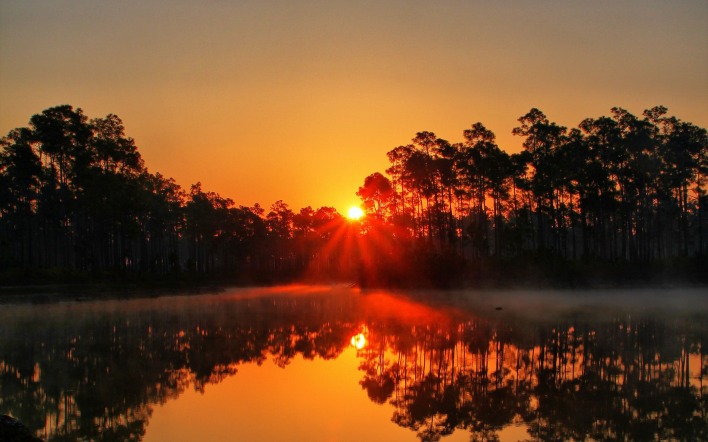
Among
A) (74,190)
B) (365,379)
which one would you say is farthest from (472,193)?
(365,379)

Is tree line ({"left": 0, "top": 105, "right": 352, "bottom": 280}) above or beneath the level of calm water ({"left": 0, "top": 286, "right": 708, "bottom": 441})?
above

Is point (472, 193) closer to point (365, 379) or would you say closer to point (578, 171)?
point (578, 171)

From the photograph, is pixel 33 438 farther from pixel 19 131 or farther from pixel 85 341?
pixel 19 131

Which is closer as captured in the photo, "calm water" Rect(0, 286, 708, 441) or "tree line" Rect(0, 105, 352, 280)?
"calm water" Rect(0, 286, 708, 441)

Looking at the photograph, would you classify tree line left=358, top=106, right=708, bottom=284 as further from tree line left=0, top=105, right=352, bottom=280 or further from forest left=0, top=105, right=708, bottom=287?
tree line left=0, top=105, right=352, bottom=280

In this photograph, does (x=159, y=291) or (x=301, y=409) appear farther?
(x=159, y=291)

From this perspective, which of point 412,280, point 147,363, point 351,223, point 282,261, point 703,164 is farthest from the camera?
point 282,261

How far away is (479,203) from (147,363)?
60.6 metres

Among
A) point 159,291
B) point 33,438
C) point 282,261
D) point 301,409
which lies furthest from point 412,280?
point 282,261

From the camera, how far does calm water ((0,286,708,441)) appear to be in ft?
38.1

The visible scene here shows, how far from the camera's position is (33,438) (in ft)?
25.9

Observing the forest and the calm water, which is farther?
the forest

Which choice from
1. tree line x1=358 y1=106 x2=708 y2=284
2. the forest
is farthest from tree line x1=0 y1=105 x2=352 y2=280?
tree line x1=358 y1=106 x2=708 y2=284

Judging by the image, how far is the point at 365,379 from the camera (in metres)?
16.3
